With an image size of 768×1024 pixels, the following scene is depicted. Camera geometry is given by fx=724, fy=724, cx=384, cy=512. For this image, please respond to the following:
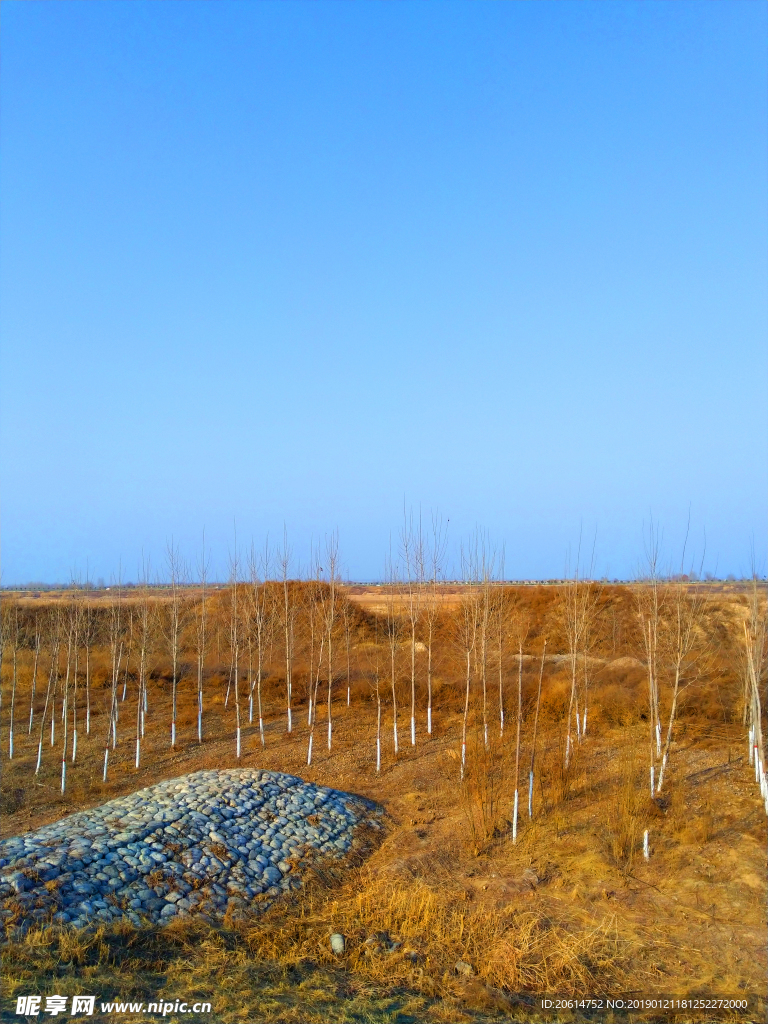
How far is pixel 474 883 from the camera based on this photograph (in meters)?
10.7

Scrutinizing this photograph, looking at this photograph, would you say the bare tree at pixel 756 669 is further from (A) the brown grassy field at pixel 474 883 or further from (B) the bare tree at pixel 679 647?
(B) the bare tree at pixel 679 647

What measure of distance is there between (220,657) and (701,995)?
84.9ft

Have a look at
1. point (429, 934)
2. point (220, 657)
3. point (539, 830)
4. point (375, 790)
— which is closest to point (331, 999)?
point (429, 934)

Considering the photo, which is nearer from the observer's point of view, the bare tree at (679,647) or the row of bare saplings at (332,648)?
the bare tree at (679,647)

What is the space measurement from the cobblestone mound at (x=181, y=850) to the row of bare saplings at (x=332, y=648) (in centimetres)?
322

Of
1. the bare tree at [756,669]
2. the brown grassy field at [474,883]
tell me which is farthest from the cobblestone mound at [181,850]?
the bare tree at [756,669]

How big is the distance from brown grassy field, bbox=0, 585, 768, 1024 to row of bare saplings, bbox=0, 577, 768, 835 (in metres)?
0.55

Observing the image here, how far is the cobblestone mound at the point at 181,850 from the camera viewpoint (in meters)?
9.18

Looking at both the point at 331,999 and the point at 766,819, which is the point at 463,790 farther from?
the point at 331,999

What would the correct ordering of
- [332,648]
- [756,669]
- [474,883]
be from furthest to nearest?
[332,648]
[756,669]
[474,883]

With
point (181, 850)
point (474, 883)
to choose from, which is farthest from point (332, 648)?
point (474, 883)

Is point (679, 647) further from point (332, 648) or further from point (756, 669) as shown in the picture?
point (332, 648)

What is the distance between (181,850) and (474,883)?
4432 mm

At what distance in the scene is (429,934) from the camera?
29.5 ft
